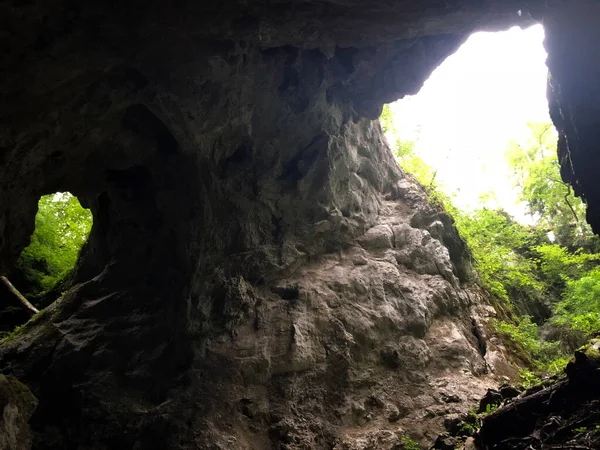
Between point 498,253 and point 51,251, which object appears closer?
point 498,253

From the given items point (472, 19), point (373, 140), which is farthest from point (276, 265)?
point (472, 19)

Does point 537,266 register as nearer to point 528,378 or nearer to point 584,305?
point 584,305

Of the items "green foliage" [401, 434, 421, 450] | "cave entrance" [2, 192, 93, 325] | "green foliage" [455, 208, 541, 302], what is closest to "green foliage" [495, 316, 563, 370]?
"green foliage" [455, 208, 541, 302]

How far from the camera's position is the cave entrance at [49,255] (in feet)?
37.5

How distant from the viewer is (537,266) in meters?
12.6

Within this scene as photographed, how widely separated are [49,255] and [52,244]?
22.2 inches

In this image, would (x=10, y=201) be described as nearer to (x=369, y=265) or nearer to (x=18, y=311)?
(x=18, y=311)

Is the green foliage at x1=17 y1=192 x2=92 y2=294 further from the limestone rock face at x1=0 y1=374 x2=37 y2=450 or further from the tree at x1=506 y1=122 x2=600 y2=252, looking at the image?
the tree at x1=506 y1=122 x2=600 y2=252

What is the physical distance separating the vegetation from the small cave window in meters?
8.94

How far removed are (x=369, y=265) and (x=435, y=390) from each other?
2.39 metres

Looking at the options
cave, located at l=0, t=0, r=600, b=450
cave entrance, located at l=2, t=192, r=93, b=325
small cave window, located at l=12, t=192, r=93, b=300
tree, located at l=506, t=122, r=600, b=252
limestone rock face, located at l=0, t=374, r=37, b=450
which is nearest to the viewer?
limestone rock face, located at l=0, t=374, r=37, b=450

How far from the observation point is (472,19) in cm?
670

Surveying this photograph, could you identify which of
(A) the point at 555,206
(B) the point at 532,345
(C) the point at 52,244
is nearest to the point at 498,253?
(B) the point at 532,345

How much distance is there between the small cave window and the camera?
1173 cm
